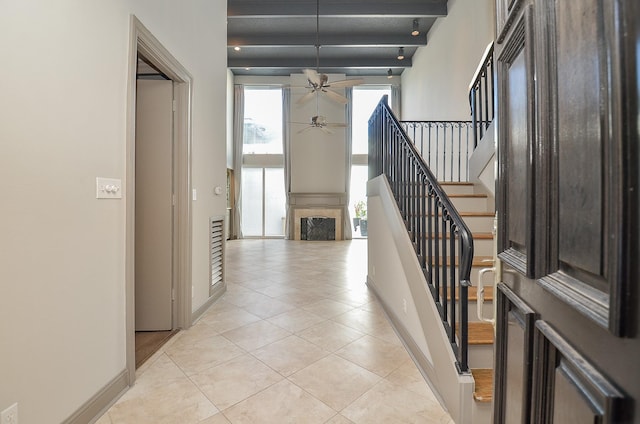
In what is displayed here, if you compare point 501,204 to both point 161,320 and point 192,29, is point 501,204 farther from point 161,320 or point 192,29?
point 192,29

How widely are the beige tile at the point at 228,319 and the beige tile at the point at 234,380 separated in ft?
2.13

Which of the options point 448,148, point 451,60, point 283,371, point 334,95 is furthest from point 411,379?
point 451,60

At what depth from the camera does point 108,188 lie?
5.83 ft

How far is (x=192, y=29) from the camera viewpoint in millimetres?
2967

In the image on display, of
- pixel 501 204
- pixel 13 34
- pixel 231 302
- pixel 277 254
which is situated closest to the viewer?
pixel 501 204

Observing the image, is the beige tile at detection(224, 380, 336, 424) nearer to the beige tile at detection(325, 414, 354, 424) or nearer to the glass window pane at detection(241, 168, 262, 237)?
the beige tile at detection(325, 414, 354, 424)

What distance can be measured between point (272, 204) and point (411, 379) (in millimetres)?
8749

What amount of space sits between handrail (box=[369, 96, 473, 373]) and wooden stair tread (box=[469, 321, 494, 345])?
0.28ft

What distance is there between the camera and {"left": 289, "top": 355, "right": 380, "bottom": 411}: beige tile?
6.05 feet

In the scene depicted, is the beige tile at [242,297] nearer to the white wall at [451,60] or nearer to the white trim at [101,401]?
the white trim at [101,401]

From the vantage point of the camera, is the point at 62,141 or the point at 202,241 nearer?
the point at 62,141

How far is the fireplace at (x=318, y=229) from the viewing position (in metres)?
9.91

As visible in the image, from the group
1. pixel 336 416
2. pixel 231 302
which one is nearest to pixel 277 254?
pixel 231 302

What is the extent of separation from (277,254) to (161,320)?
4.27 metres
